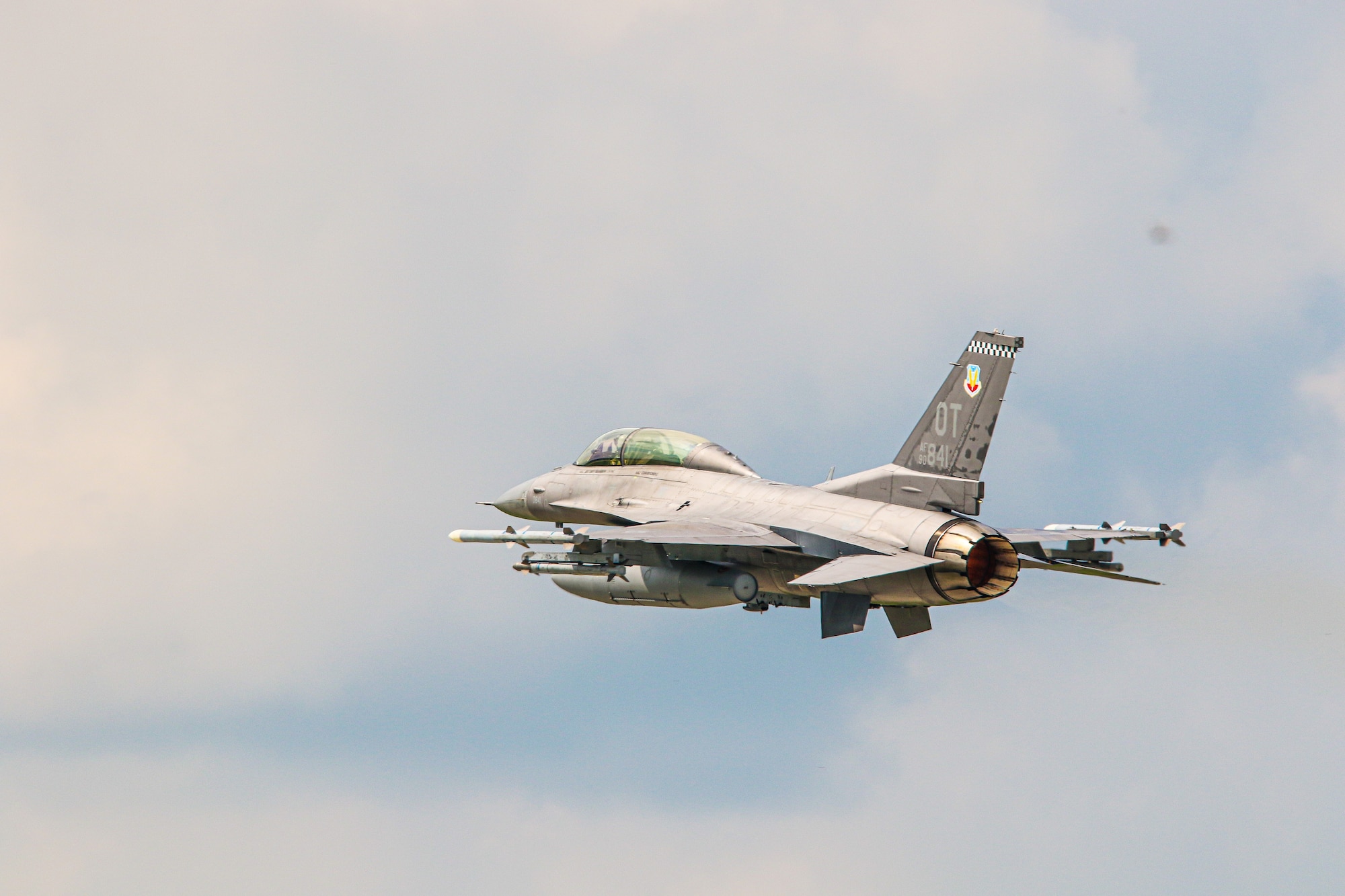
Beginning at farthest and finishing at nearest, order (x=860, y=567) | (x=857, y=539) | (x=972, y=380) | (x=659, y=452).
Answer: (x=659, y=452) < (x=972, y=380) < (x=857, y=539) < (x=860, y=567)

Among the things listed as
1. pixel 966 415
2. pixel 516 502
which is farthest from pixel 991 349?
pixel 516 502

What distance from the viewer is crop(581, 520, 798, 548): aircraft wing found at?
1415 inches

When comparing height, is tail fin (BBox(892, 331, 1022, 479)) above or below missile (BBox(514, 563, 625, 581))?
above

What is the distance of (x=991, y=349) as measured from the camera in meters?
37.8

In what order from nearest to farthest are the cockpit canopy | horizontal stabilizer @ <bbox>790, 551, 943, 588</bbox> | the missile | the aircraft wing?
horizontal stabilizer @ <bbox>790, 551, 943, 588</bbox>, the aircraft wing, the missile, the cockpit canopy

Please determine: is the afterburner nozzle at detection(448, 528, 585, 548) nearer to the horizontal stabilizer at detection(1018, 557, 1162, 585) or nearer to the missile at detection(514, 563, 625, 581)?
the missile at detection(514, 563, 625, 581)

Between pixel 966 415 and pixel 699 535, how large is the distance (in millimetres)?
5946

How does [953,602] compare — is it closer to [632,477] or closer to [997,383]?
[997,383]

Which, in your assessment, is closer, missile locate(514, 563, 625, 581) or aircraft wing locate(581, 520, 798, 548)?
aircraft wing locate(581, 520, 798, 548)

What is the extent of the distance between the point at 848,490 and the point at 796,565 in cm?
208

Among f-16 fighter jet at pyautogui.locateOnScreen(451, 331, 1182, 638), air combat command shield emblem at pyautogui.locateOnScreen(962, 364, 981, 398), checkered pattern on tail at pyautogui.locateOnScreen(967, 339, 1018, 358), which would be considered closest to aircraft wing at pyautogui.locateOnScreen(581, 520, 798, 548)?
f-16 fighter jet at pyautogui.locateOnScreen(451, 331, 1182, 638)

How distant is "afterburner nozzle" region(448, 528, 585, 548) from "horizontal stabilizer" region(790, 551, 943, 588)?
5034 millimetres

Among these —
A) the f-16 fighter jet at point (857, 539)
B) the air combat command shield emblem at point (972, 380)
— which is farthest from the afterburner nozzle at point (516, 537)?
the air combat command shield emblem at point (972, 380)

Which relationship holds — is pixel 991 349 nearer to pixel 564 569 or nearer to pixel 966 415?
pixel 966 415
